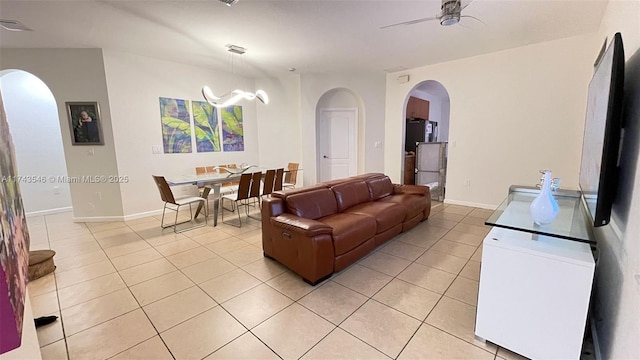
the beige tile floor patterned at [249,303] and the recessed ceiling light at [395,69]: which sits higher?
the recessed ceiling light at [395,69]

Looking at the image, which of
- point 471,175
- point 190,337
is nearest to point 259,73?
point 471,175

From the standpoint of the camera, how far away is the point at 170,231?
13.1 feet

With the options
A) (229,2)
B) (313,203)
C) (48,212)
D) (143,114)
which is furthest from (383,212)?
(48,212)

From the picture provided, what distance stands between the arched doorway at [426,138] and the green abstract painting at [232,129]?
372cm

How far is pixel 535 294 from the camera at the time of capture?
5.04 ft

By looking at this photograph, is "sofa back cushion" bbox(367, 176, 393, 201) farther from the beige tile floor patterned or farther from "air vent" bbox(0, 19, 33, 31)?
"air vent" bbox(0, 19, 33, 31)

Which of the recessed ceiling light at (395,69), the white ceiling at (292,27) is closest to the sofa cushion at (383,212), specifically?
the white ceiling at (292,27)

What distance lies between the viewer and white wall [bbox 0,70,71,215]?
4.59 meters

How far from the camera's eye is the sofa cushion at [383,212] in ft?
10.1

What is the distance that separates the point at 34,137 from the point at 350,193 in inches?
224

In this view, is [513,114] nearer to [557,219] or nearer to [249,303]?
Result: [557,219]

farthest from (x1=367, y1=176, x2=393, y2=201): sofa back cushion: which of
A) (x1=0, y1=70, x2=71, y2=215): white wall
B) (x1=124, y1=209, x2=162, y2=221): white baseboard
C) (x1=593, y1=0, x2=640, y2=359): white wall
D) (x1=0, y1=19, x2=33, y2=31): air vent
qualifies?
(x1=0, y1=70, x2=71, y2=215): white wall

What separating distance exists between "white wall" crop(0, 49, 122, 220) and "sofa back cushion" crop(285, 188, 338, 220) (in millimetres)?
3452

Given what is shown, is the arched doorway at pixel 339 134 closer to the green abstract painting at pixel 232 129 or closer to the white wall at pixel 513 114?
the white wall at pixel 513 114
